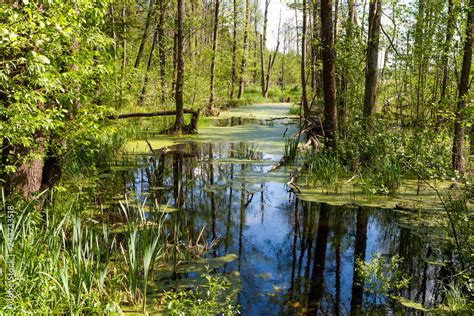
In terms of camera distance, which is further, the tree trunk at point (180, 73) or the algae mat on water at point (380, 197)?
the tree trunk at point (180, 73)

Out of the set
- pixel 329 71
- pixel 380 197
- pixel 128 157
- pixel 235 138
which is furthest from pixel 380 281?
pixel 235 138

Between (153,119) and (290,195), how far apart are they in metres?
7.33

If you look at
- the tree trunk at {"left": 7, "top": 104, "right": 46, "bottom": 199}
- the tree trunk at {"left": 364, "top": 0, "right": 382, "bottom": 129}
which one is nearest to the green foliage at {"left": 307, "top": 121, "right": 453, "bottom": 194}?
the tree trunk at {"left": 364, "top": 0, "right": 382, "bottom": 129}

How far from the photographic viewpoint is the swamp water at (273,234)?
3.95 metres

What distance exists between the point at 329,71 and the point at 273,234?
4.55 metres

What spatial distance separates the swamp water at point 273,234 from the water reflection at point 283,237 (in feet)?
0.03

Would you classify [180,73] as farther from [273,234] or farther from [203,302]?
[203,302]

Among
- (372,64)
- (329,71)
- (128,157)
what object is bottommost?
(128,157)

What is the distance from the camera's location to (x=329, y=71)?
876 centimetres

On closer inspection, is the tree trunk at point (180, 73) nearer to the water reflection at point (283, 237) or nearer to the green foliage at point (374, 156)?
the water reflection at point (283, 237)

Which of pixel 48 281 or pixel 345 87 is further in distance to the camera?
pixel 345 87

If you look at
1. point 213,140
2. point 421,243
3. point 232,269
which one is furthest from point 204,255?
point 213,140

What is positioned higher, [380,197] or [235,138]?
[235,138]

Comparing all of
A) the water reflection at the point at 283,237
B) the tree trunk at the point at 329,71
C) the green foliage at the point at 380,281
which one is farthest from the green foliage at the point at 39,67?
the tree trunk at the point at 329,71
